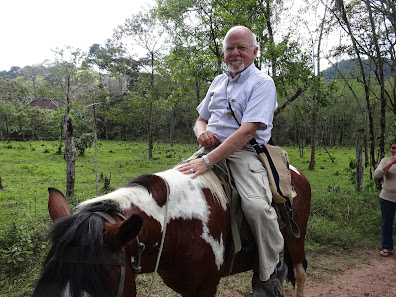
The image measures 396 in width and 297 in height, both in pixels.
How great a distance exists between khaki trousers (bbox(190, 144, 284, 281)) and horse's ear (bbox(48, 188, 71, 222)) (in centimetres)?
126

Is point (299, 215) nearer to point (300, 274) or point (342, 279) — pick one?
point (300, 274)

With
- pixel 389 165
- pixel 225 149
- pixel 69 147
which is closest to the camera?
pixel 225 149

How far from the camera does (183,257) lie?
6.43 feet

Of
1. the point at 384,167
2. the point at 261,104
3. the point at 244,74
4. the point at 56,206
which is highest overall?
the point at 244,74

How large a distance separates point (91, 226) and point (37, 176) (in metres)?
12.6

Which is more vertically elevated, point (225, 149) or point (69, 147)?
point (225, 149)

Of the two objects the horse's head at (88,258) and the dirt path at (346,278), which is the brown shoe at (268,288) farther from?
the dirt path at (346,278)

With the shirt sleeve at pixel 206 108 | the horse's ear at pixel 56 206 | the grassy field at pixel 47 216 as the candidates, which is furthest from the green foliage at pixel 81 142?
the horse's ear at pixel 56 206

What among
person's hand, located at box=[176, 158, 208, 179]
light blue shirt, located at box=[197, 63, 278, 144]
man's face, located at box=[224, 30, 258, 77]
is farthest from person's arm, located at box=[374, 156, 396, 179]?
person's hand, located at box=[176, 158, 208, 179]

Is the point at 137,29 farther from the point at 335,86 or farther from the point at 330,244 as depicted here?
the point at 330,244

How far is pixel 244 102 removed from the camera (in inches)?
95.4

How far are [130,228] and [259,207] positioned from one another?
120 centimetres

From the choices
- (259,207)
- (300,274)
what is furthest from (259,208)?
(300,274)

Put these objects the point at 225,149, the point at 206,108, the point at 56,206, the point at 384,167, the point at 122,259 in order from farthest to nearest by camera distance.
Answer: the point at 384,167 → the point at 206,108 → the point at 225,149 → the point at 56,206 → the point at 122,259
